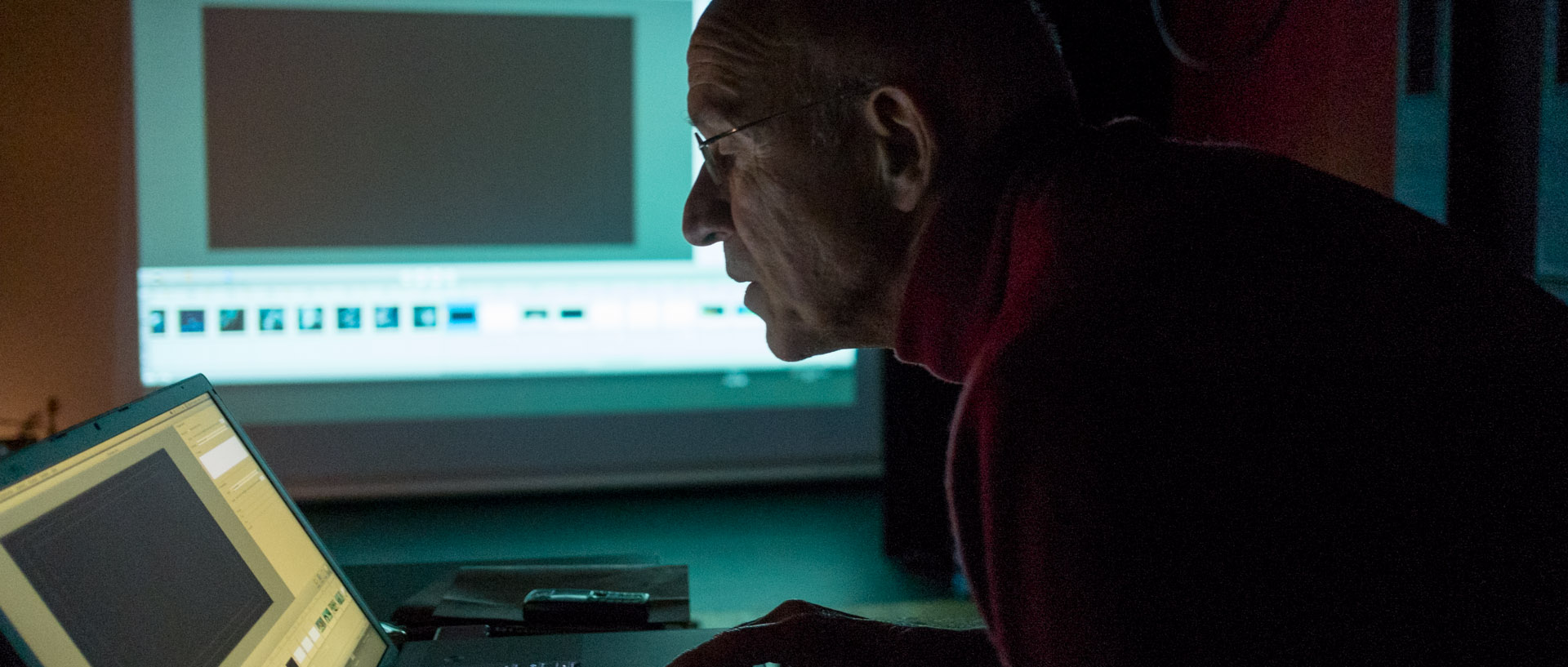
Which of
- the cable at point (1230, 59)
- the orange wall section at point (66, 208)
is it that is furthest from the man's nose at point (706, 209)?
the orange wall section at point (66, 208)

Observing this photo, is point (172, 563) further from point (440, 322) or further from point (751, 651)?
point (440, 322)

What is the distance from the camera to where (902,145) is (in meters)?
0.55

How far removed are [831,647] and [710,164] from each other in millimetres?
316

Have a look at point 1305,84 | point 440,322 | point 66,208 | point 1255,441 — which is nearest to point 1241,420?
point 1255,441

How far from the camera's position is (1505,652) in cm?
38

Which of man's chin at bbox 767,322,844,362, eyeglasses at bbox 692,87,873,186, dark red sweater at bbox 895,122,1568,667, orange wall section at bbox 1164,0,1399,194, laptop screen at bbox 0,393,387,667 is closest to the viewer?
dark red sweater at bbox 895,122,1568,667

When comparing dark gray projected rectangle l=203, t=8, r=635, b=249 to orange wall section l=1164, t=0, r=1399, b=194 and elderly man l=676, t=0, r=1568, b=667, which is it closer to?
orange wall section l=1164, t=0, r=1399, b=194

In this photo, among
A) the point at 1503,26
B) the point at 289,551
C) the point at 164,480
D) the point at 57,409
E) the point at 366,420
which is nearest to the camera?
the point at 164,480

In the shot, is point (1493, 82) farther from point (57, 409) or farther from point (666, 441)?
point (57, 409)

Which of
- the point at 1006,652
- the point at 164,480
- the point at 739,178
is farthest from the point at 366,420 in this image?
the point at 1006,652

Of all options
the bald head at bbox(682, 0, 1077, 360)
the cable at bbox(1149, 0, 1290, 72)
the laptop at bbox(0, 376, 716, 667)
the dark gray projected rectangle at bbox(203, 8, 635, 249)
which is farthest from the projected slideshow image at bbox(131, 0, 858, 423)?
the bald head at bbox(682, 0, 1077, 360)

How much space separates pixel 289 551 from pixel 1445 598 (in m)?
0.68

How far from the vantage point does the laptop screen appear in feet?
1.45

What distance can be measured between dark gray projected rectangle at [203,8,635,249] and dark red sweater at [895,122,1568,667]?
1394 mm
